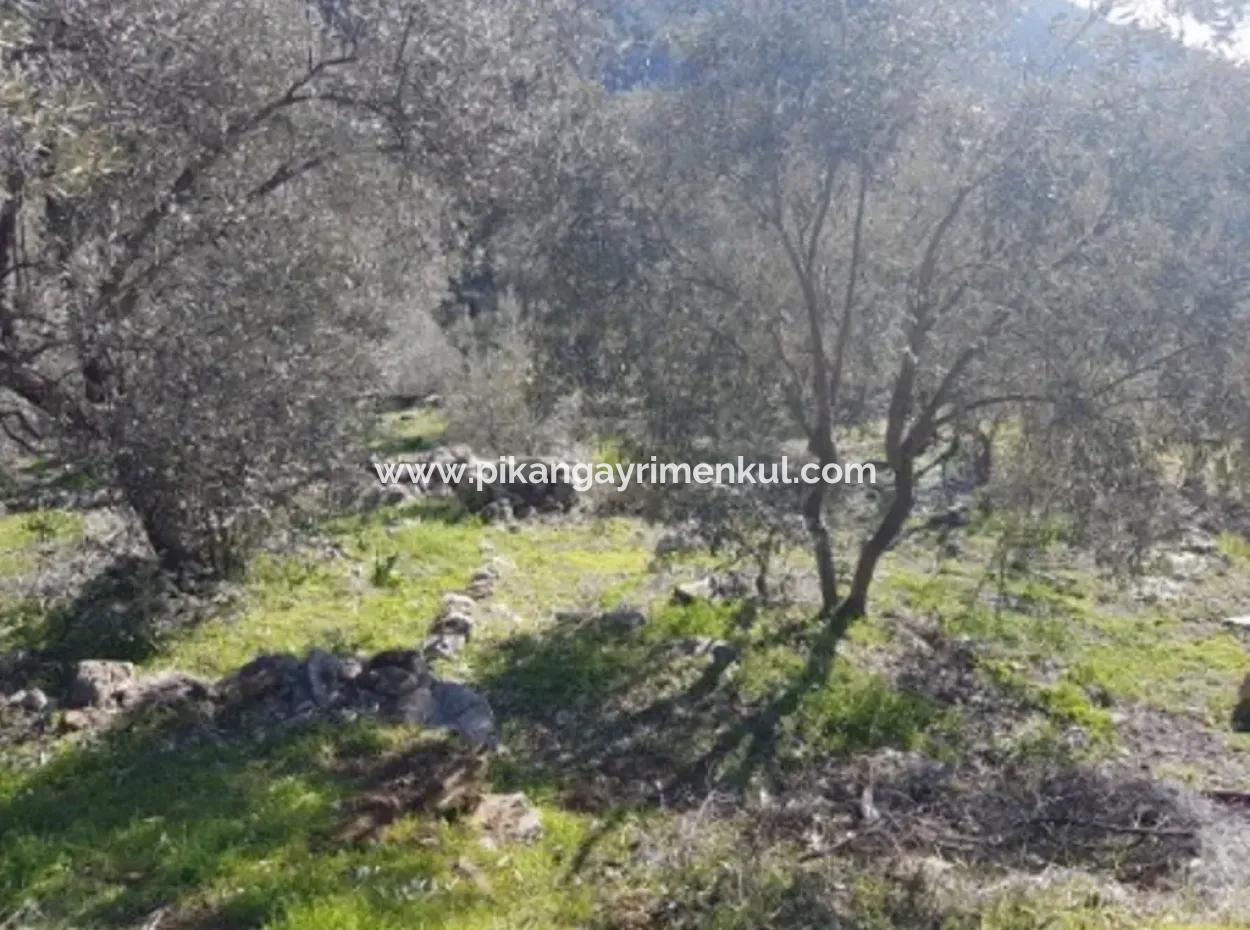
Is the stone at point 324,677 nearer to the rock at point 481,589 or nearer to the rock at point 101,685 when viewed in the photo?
the rock at point 101,685

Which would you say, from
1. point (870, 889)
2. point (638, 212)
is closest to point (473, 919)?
point (870, 889)

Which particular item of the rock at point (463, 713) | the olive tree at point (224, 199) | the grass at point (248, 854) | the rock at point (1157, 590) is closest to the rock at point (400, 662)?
the rock at point (463, 713)

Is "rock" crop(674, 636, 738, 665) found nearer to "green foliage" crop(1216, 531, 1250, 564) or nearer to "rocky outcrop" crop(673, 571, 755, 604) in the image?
"rocky outcrop" crop(673, 571, 755, 604)

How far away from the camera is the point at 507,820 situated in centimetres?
687

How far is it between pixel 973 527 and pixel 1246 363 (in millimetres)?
7752

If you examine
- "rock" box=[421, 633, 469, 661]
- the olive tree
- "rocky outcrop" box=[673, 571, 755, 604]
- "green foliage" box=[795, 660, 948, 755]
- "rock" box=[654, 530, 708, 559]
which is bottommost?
"green foliage" box=[795, 660, 948, 755]

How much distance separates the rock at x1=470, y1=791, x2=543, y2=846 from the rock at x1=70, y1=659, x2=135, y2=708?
3.13m

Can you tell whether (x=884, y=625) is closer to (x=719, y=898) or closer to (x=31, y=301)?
(x=719, y=898)

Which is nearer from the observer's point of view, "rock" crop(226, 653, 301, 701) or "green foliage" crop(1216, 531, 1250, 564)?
"rock" crop(226, 653, 301, 701)

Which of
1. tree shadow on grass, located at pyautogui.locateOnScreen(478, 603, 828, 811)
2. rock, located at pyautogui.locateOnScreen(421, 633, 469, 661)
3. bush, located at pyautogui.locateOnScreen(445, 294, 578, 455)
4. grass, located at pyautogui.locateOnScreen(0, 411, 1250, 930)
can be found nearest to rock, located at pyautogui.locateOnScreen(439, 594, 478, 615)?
grass, located at pyautogui.locateOnScreen(0, 411, 1250, 930)

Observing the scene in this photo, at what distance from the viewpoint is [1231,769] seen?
376 inches

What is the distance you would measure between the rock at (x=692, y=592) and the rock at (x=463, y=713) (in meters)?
3.29

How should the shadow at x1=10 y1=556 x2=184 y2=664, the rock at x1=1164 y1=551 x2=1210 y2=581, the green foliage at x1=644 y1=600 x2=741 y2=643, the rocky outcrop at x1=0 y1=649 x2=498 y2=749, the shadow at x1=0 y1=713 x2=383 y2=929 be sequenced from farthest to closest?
the rock at x1=1164 y1=551 x2=1210 y2=581 < the green foliage at x1=644 y1=600 x2=741 y2=643 < the shadow at x1=10 y1=556 x2=184 y2=664 < the rocky outcrop at x1=0 y1=649 x2=498 y2=749 < the shadow at x1=0 y1=713 x2=383 y2=929

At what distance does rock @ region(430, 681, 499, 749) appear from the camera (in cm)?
851
